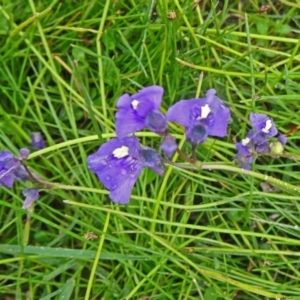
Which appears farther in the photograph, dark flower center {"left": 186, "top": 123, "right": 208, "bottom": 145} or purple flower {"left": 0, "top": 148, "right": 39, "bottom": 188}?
purple flower {"left": 0, "top": 148, "right": 39, "bottom": 188}

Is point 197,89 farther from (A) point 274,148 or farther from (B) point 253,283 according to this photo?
(B) point 253,283

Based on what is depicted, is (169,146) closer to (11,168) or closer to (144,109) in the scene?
(144,109)

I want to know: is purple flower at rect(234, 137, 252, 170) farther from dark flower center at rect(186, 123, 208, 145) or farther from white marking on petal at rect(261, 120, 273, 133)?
dark flower center at rect(186, 123, 208, 145)

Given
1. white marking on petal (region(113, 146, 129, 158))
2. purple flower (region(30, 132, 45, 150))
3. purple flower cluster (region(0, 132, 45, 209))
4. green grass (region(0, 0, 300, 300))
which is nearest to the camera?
white marking on petal (region(113, 146, 129, 158))

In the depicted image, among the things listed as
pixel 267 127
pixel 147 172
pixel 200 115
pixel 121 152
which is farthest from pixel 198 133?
pixel 147 172

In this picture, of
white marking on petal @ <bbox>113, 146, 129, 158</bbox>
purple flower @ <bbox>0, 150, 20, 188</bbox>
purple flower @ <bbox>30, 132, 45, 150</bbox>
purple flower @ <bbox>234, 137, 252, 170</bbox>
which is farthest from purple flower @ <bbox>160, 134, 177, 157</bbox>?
purple flower @ <bbox>30, 132, 45, 150</bbox>

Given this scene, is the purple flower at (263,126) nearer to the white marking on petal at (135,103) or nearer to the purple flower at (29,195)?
the white marking on petal at (135,103)

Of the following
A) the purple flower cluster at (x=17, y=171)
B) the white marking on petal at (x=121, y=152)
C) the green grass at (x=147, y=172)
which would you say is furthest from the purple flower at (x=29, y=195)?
Result: the white marking on petal at (x=121, y=152)
